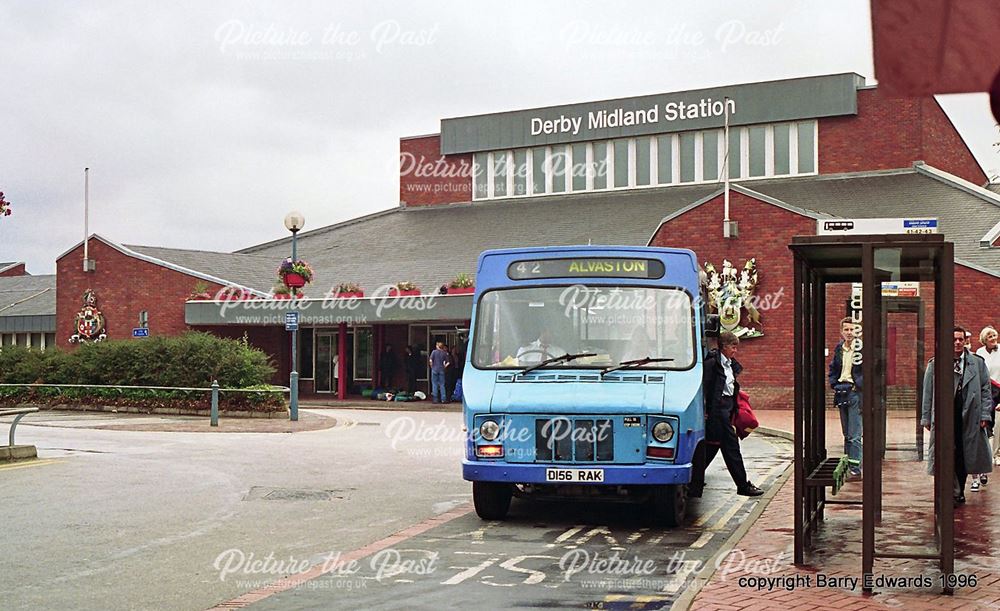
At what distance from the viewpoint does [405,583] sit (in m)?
8.13

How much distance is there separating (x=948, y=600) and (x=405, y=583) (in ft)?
11.4

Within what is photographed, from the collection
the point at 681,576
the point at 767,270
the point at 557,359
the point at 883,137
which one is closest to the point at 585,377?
the point at 557,359

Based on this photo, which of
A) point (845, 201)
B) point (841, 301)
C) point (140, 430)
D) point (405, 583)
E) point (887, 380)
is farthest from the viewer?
point (845, 201)

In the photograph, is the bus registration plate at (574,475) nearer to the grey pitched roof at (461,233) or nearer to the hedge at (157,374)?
the hedge at (157,374)

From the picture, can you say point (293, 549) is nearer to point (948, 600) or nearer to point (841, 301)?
point (948, 600)

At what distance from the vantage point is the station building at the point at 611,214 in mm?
32812

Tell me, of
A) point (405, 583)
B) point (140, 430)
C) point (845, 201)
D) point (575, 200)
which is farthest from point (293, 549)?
point (575, 200)

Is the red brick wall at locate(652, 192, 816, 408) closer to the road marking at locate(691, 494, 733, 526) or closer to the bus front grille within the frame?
the road marking at locate(691, 494, 733, 526)

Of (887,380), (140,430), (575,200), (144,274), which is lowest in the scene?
(140,430)

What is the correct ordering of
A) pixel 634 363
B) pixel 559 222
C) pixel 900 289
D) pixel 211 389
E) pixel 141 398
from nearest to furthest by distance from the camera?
pixel 900 289, pixel 634 363, pixel 211 389, pixel 141 398, pixel 559 222

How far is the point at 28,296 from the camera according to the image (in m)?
56.9

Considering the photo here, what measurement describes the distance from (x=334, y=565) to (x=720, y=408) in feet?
15.6

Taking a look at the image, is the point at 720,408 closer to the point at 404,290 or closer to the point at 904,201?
the point at 404,290

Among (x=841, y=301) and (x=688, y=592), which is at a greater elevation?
(x=841, y=301)
